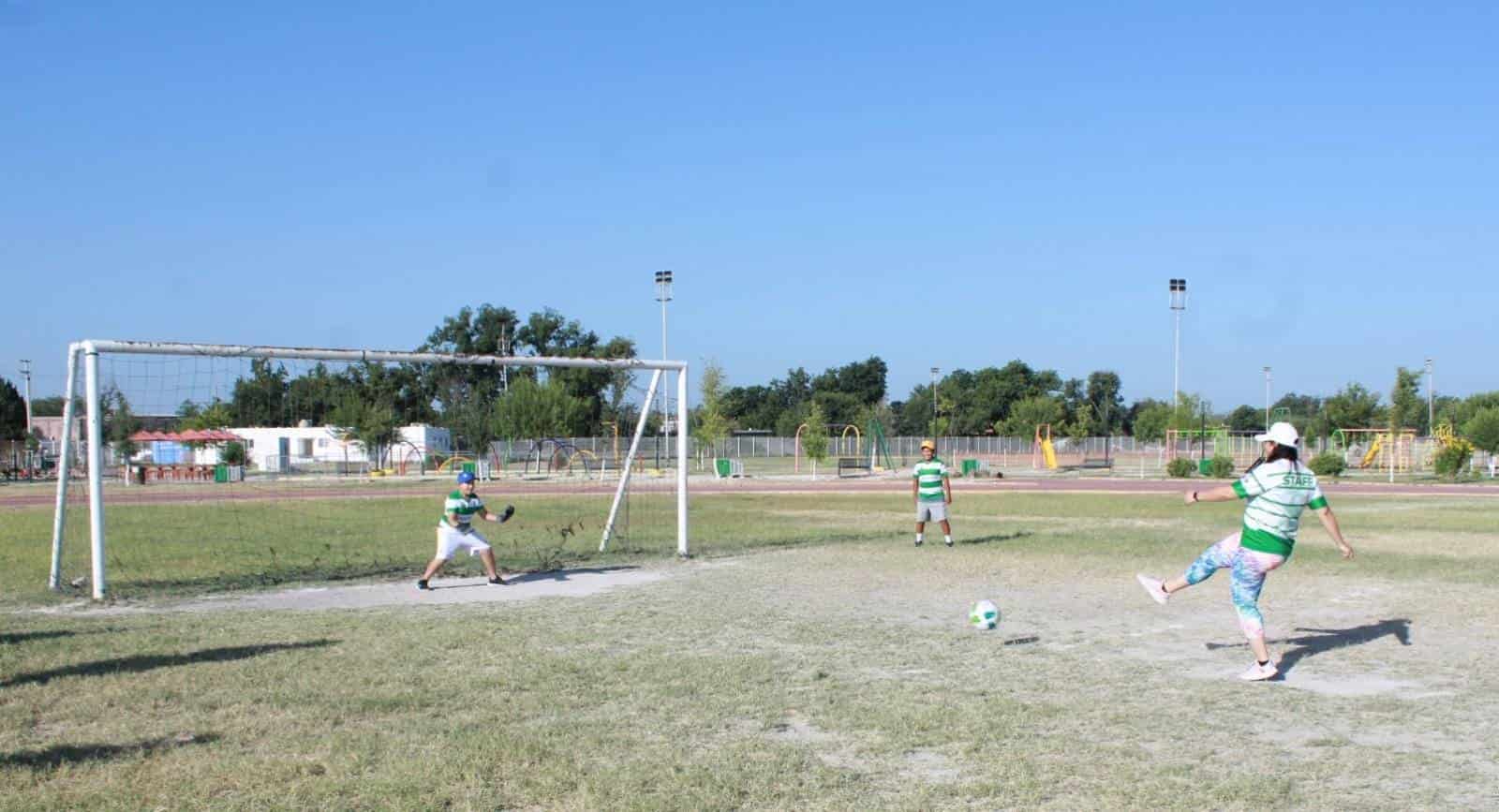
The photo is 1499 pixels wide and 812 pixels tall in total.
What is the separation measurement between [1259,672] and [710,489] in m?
33.6

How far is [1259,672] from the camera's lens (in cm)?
903

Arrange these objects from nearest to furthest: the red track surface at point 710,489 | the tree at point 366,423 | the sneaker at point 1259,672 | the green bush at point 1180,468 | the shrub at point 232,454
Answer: the sneaker at point 1259,672
the tree at point 366,423
the shrub at point 232,454
the red track surface at point 710,489
the green bush at point 1180,468

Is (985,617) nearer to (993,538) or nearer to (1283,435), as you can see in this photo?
(1283,435)

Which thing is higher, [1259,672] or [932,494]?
[932,494]

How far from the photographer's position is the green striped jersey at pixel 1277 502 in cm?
905

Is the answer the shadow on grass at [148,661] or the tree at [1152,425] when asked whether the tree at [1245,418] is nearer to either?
the tree at [1152,425]

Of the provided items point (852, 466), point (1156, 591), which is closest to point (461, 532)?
point (1156, 591)

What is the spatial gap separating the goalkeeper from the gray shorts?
6997 mm

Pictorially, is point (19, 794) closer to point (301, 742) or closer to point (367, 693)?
point (301, 742)

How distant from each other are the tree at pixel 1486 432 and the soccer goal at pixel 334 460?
122ft

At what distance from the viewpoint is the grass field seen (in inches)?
250

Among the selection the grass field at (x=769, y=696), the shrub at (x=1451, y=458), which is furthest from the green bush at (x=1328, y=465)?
the grass field at (x=769, y=696)

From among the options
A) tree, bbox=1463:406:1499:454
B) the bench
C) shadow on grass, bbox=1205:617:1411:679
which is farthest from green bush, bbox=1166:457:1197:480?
shadow on grass, bbox=1205:617:1411:679

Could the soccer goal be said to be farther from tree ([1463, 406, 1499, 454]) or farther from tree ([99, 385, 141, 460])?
tree ([1463, 406, 1499, 454])
